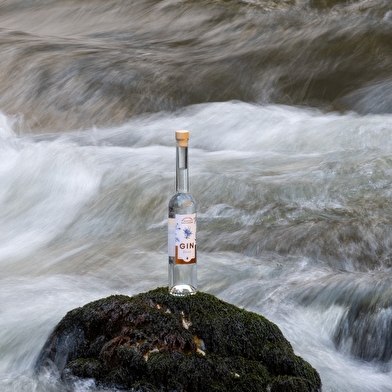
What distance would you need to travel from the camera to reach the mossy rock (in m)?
4.21

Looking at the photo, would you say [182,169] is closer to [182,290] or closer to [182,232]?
[182,232]

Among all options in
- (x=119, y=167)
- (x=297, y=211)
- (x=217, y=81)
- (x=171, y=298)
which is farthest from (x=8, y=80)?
(x=171, y=298)

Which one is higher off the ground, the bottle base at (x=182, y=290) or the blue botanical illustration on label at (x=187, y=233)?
the blue botanical illustration on label at (x=187, y=233)

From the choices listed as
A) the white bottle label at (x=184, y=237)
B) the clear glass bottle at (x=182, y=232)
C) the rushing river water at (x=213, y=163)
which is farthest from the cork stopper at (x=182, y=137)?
the rushing river water at (x=213, y=163)

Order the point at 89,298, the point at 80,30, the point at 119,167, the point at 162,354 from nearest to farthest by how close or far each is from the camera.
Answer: the point at 162,354
the point at 89,298
the point at 119,167
the point at 80,30

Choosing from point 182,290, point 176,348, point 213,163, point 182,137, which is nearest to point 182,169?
point 182,137

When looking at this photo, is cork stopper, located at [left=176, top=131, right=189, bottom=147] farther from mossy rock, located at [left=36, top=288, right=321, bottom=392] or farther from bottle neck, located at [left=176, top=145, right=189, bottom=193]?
mossy rock, located at [left=36, top=288, right=321, bottom=392]

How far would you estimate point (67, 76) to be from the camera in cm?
1029

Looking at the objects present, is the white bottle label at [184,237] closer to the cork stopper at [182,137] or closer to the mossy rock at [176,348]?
the mossy rock at [176,348]

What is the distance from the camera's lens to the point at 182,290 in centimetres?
470

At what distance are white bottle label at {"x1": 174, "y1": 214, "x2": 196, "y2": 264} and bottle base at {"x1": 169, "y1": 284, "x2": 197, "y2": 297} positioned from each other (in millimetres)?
128

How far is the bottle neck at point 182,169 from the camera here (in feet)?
15.5

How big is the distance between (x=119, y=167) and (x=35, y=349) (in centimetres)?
329

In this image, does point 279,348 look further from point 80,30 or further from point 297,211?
point 80,30
